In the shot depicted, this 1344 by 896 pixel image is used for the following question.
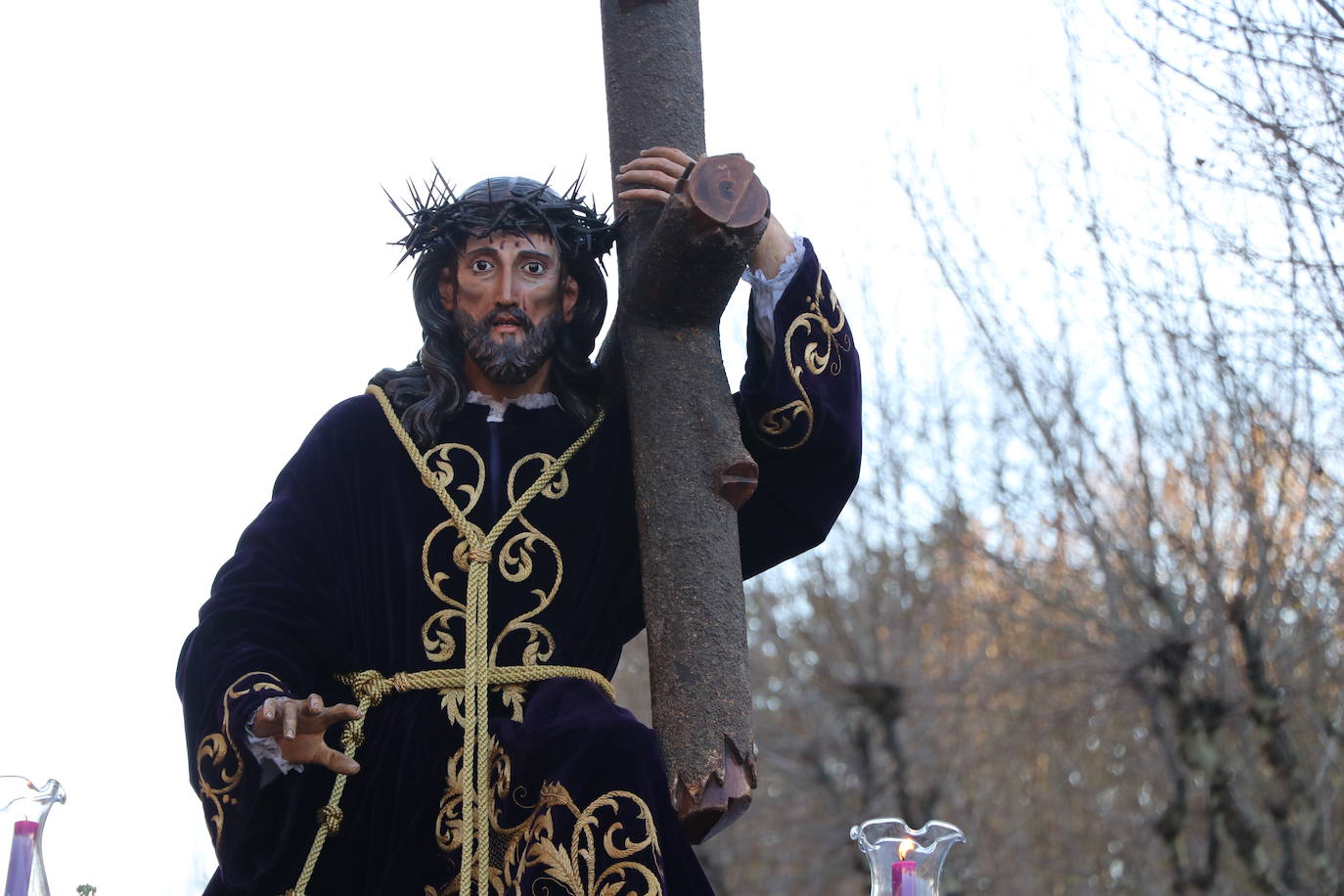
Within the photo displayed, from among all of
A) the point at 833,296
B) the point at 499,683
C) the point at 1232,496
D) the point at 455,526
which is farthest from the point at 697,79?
the point at 1232,496

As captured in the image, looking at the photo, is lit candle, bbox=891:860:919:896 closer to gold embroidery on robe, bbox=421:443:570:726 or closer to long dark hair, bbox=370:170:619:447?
gold embroidery on robe, bbox=421:443:570:726

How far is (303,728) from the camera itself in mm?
3107

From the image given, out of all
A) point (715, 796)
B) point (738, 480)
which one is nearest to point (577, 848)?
point (715, 796)

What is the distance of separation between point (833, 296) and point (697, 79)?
544 millimetres

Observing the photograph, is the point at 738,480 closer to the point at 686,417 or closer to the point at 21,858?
the point at 686,417

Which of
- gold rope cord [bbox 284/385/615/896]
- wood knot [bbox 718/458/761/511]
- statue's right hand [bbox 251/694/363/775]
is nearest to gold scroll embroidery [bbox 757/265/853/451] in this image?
wood knot [bbox 718/458/761/511]

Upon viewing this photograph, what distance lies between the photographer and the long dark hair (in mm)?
3762

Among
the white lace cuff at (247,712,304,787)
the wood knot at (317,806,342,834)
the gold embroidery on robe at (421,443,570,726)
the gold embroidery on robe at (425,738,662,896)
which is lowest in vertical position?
the gold embroidery on robe at (425,738,662,896)

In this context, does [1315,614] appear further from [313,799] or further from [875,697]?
[313,799]

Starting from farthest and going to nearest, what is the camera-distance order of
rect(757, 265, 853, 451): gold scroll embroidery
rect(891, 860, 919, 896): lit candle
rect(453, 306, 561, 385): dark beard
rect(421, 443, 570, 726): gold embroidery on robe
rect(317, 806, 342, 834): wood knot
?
rect(453, 306, 561, 385): dark beard < rect(757, 265, 853, 451): gold scroll embroidery < rect(421, 443, 570, 726): gold embroidery on robe < rect(317, 806, 342, 834): wood knot < rect(891, 860, 919, 896): lit candle

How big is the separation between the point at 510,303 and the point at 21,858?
4.50 ft

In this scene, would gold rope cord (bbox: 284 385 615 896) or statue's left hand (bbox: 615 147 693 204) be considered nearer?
gold rope cord (bbox: 284 385 615 896)

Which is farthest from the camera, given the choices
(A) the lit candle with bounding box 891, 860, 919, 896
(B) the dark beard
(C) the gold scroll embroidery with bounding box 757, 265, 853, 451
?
(B) the dark beard

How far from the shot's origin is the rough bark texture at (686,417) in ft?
10.8
